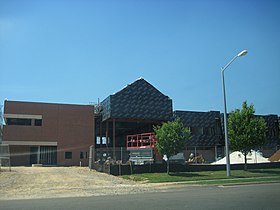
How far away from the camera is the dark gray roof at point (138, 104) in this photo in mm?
46719

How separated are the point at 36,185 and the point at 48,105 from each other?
2777cm

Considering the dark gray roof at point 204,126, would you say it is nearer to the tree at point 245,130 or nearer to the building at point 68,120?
the building at point 68,120

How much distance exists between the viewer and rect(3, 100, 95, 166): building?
151 feet

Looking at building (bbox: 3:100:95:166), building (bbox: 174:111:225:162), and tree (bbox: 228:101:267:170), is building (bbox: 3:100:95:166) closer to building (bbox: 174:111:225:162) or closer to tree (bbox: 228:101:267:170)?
building (bbox: 174:111:225:162)

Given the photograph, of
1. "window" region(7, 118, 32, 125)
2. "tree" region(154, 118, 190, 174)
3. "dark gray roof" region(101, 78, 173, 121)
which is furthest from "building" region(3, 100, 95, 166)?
"tree" region(154, 118, 190, 174)

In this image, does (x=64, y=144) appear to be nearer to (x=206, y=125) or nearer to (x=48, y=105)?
(x=48, y=105)

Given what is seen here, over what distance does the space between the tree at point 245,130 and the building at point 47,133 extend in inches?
932

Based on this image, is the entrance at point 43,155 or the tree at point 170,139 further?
the entrance at point 43,155

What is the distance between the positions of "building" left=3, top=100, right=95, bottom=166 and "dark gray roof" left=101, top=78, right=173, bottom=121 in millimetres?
4166

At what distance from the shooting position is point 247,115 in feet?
106

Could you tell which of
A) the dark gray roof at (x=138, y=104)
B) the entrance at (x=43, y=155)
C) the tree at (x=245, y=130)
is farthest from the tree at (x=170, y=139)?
the entrance at (x=43, y=155)

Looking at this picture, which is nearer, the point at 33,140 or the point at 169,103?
the point at 33,140

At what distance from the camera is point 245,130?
31.7 metres

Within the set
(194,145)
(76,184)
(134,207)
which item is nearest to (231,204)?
(134,207)
